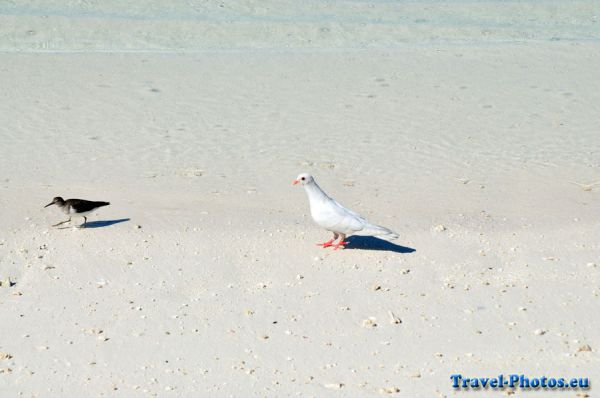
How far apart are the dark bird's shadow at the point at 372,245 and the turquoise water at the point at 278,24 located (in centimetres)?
618

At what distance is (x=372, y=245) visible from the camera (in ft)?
23.0

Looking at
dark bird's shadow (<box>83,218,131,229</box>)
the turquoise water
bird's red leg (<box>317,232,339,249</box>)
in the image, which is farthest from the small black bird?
the turquoise water

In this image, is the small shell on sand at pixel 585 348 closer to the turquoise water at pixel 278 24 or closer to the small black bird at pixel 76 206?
the small black bird at pixel 76 206

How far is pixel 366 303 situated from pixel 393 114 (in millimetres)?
4594

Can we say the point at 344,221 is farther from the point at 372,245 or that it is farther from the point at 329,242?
the point at 372,245

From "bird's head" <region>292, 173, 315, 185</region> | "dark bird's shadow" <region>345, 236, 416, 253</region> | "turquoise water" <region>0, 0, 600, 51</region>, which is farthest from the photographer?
"turquoise water" <region>0, 0, 600, 51</region>

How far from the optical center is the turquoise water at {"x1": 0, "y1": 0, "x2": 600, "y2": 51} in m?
12.7

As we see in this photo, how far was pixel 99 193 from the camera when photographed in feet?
26.0

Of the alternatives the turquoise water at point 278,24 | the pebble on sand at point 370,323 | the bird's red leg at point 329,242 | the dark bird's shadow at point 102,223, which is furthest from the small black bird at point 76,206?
the turquoise water at point 278,24

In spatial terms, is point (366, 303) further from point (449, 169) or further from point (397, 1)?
point (397, 1)

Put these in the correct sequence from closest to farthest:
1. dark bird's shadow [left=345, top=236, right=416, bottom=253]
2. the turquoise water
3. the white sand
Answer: the white sand, dark bird's shadow [left=345, top=236, right=416, bottom=253], the turquoise water

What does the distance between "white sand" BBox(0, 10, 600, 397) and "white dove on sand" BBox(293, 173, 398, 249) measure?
0.23m

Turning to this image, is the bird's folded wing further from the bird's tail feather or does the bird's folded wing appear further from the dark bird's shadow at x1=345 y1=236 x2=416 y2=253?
the dark bird's shadow at x1=345 y1=236 x2=416 y2=253

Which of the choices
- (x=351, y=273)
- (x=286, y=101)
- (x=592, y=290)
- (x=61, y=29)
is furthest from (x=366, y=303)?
(x=61, y=29)
